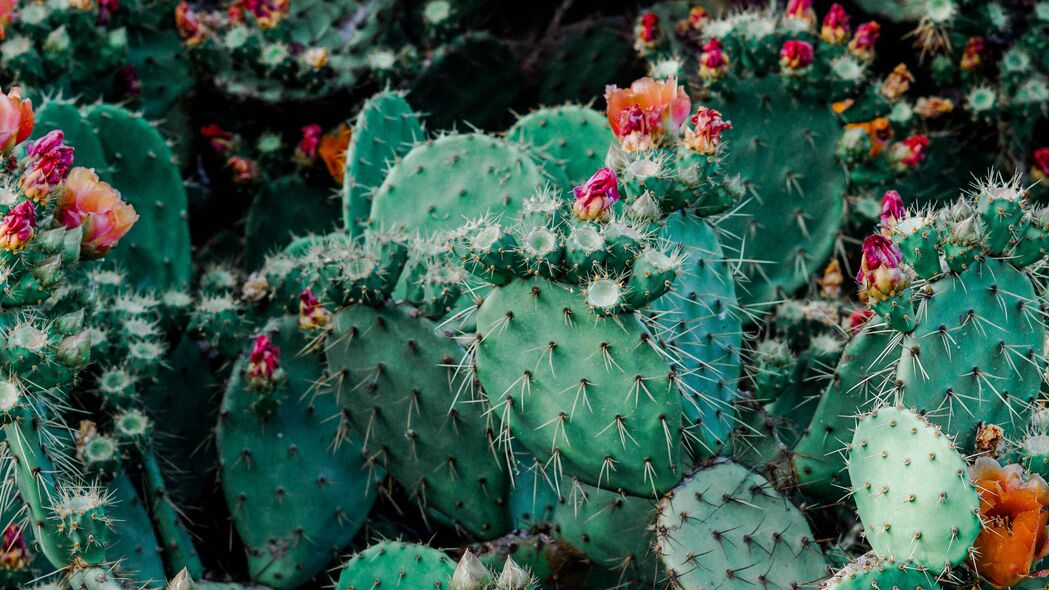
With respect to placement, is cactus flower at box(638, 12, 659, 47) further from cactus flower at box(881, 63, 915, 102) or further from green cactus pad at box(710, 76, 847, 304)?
cactus flower at box(881, 63, 915, 102)

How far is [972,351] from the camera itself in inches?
86.5

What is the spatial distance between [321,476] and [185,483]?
0.40 metres

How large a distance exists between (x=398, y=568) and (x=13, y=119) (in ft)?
3.67

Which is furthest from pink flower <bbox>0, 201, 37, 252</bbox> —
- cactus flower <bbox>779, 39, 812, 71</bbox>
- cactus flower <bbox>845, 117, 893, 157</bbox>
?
cactus flower <bbox>845, 117, 893, 157</bbox>

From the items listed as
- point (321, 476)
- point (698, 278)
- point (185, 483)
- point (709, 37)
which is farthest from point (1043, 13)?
point (185, 483)

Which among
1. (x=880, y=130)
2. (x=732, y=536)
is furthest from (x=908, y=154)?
(x=732, y=536)

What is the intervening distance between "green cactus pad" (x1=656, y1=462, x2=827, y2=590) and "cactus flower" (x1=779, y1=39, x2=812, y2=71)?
47.2 inches

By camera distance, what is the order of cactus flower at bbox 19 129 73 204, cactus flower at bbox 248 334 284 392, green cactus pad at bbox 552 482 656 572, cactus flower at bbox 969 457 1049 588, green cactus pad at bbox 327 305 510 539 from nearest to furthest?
1. cactus flower at bbox 969 457 1049 588
2. cactus flower at bbox 19 129 73 204
3. green cactus pad at bbox 552 482 656 572
4. green cactus pad at bbox 327 305 510 539
5. cactus flower at bbox 248 334 284 392

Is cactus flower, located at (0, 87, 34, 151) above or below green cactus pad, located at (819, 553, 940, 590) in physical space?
above

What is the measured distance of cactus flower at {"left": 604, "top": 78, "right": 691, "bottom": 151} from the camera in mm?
2387

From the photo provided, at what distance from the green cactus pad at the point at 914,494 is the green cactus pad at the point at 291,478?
1161 mm

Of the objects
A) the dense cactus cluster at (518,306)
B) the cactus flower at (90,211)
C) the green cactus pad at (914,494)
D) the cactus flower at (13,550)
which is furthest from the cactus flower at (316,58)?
the green cactus pad at (914,494)

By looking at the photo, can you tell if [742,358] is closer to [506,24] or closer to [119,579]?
[119,579]

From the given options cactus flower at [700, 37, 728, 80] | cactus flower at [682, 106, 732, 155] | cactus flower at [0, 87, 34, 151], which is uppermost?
cactus flower at [0, 87, 34, 151]
